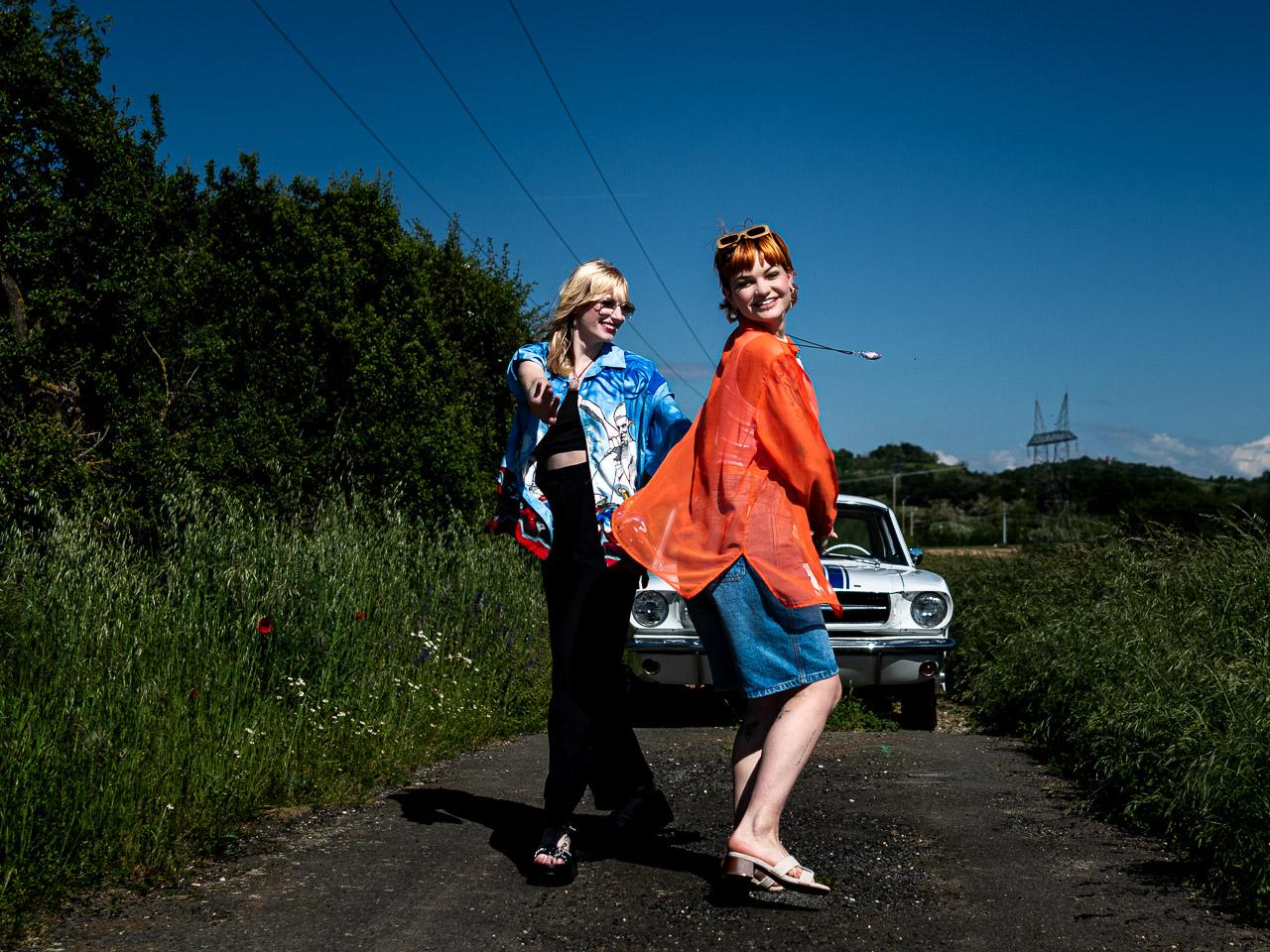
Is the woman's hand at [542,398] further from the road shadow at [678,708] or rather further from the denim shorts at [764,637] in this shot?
the road shadow at [678,708]

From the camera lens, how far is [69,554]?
6383 millimetres

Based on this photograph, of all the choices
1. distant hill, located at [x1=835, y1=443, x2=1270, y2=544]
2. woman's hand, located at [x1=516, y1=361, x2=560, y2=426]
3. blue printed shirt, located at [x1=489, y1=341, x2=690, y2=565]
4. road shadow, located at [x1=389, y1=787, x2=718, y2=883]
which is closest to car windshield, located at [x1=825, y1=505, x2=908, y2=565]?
road shadow, located at [x1=389, y1=787, x2=718, y2=883]

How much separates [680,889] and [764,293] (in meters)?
2.00

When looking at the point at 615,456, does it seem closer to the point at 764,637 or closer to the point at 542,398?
the point at 542,398

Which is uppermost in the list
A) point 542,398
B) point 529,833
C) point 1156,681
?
point 542,398

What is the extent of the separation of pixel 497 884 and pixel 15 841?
60.1 inches

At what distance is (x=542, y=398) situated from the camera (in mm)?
3980

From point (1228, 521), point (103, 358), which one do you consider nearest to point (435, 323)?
point (103, 358)

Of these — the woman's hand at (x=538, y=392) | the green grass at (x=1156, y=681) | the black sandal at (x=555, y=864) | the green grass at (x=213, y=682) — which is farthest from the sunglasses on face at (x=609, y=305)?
the green grass at (x=1156, y=681)

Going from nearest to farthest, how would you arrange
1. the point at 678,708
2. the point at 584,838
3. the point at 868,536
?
1. the point at 584,838
2. the point at 678,708
3. the point at 868,536

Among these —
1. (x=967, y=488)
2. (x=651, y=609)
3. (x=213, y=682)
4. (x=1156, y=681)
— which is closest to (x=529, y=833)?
(x=213, y=682)

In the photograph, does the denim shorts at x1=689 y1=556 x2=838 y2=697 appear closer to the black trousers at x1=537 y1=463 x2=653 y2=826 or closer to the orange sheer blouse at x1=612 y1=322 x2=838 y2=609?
the orange sheer blouse at x1=612 y1=322 x2=838 y2=609

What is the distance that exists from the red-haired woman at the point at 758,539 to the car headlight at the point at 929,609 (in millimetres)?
4682

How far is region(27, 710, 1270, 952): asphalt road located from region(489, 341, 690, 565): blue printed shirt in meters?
1.16
